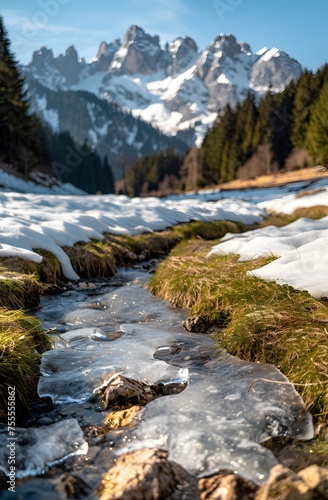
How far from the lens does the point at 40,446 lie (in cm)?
311

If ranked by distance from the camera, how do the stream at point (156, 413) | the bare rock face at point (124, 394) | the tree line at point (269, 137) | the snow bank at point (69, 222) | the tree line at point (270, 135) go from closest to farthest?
1. the stream at point (156, 413)
2. the bare rock face at point (124, 394)
3. the snow bank at point (69, 222)
4. the tree line at point (269, 137)
5. the tree line at point (270, 135)

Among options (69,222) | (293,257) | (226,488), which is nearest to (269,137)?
(69,222)

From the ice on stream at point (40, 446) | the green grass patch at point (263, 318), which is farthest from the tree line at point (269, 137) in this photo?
the ice on stream at point (40, 446)

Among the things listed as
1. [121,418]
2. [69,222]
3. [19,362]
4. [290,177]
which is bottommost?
[121,418]

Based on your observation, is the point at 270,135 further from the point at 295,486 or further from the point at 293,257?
the point at 295,486

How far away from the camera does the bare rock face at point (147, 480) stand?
2525 millimetres

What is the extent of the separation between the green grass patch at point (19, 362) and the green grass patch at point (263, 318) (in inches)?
90.7

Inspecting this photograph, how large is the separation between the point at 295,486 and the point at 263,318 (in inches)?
97.8

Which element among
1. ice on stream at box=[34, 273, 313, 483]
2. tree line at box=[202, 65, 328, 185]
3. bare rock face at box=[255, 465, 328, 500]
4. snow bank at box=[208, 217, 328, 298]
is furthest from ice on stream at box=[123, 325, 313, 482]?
tree line at box=[202, 65, 328, 185]

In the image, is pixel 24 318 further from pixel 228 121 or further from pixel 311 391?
pixel 228 121

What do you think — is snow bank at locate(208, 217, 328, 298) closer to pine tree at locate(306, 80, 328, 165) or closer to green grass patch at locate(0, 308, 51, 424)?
green grass patch at locate(0, 308, 51, 424)

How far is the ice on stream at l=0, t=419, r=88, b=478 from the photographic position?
9.52 ft

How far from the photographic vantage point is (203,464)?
2840 mm

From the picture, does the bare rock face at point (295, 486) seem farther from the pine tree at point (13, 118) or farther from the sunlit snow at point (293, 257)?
the pine tree at point (13, 118)
